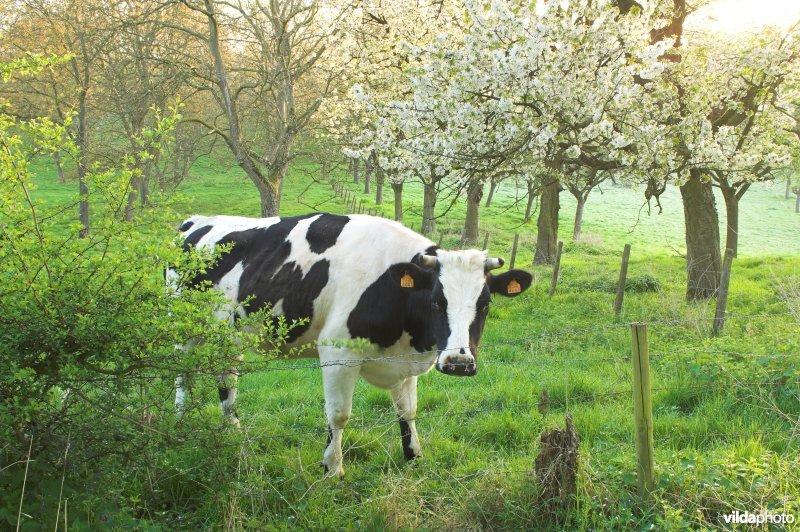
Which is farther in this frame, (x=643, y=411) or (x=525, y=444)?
(x=525, y=444)

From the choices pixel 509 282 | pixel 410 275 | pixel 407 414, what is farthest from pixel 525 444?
pixel 410 275

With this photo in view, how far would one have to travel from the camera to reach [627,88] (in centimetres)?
1000

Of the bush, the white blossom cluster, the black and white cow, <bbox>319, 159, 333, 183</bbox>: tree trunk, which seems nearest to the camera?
the bush

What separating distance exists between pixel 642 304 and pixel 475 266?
26.8 ft

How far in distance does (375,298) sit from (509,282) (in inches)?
50.4

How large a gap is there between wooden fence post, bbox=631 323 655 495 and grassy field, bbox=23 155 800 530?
10 cm

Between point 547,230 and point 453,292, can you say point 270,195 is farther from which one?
point 453,292

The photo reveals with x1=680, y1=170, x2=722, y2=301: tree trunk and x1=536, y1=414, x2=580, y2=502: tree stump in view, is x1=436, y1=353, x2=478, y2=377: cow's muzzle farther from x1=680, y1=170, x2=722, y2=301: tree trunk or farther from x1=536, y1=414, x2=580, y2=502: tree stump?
x1=680, y1=170, x2=722, y2=301: tree trunk

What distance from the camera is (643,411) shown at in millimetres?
4148

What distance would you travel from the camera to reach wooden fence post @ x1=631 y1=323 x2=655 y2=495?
4.10m

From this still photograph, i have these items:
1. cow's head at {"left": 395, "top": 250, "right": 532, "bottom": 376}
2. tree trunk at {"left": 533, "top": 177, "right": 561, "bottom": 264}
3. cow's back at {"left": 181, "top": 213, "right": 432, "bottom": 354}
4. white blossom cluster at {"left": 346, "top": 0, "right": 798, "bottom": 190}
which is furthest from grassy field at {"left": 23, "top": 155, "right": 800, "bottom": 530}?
tree trunk at {"left": 533, "top": 177, "right": 561, "bottom": 264}

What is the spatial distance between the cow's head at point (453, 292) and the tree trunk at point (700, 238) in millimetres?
8644

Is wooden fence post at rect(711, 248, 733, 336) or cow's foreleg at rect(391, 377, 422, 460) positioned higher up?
wooden fence post at rect(711, 248, 733, 336)

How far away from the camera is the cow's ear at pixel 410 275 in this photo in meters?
5.46
